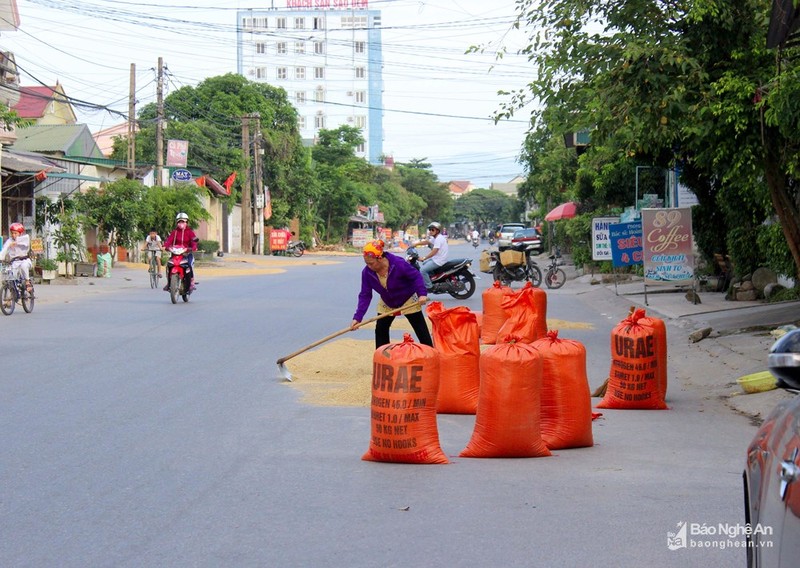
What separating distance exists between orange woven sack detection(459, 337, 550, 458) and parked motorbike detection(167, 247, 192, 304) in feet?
45.7

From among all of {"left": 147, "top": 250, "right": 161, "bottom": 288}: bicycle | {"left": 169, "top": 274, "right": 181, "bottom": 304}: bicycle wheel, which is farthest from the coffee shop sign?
{"left": 169, "top": 274, "right": 181, "bottom": 304}: bicycle wheel

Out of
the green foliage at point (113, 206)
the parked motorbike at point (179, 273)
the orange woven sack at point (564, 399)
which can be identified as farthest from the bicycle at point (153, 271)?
the orange woven sack at point (564, 399)

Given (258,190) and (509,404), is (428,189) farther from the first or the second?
(509,404)

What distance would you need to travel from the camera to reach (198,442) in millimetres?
7520

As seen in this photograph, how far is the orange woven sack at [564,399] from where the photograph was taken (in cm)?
726

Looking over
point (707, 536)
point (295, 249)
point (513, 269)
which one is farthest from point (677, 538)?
point (295, 249)

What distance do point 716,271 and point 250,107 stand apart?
44154 millimetres

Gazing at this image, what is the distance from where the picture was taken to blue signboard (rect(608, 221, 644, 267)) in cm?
2023

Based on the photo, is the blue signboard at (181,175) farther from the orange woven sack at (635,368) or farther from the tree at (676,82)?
the orange woven sack at (635,368)

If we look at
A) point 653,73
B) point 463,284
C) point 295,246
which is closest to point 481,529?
point 653,73

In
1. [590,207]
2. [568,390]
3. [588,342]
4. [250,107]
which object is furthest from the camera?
[250,107]

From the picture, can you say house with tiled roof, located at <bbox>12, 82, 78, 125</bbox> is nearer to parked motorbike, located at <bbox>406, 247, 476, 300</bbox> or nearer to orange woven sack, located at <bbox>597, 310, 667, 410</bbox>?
parked motorbike, located at <bbox>406, 247, 476, 300</bbox>

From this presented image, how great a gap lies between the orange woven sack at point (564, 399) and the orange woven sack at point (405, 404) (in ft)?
3.16

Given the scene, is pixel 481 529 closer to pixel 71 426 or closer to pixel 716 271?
pixel 71 426
